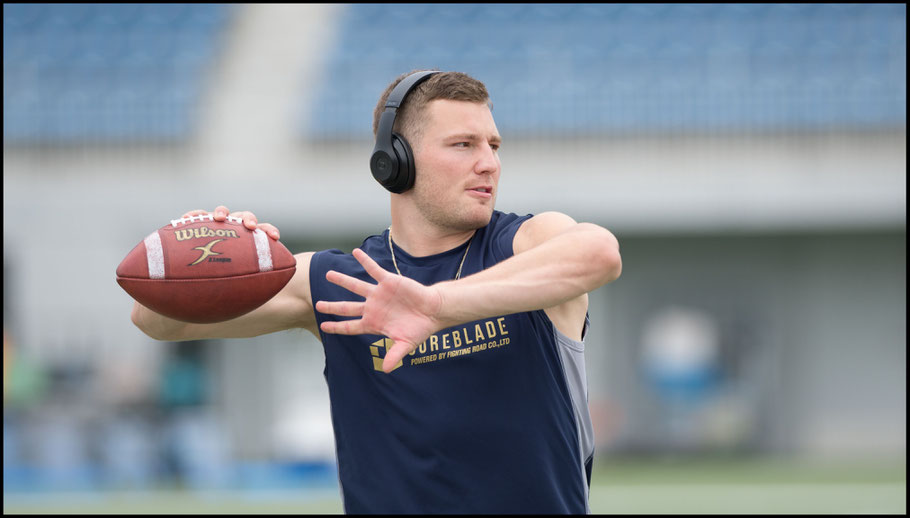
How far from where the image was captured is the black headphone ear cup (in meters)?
3.18

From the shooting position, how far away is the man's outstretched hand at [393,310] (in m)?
2.54

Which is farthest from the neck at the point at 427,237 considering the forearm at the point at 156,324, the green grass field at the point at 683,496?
the green grass field at the point at 683,496

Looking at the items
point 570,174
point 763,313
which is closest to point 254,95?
point 570,174

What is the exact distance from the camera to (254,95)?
13211 mm

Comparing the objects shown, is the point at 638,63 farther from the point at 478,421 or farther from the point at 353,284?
the point at 353,284

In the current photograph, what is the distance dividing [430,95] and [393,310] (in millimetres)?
876

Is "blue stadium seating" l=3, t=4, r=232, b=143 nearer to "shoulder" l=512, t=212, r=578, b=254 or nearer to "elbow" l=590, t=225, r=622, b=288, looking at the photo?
"shoulder" l=512, t=212, r=578, b=254

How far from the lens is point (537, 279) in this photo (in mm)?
2594

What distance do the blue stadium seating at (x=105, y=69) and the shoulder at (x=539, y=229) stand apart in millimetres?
10111

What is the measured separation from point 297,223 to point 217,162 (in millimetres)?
1727

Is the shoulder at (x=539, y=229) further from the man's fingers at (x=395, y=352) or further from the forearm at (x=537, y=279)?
the man's fingers at (x=395, y=352)

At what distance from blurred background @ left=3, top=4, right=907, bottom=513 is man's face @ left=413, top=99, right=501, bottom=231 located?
7.57 m

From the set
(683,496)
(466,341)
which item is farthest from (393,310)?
(683,496)

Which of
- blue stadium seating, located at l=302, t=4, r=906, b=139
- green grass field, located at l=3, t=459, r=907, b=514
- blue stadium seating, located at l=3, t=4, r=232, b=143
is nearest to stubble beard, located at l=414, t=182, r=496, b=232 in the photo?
green grass field, located at l=3, t=459, r=907, b=514
